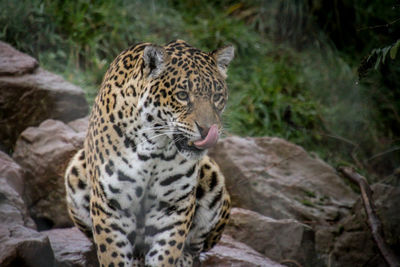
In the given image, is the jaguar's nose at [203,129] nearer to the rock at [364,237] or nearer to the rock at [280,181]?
the rock at [364,237]

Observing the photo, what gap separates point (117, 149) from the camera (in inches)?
195

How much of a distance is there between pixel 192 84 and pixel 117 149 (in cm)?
97

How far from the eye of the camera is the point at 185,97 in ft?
15.0

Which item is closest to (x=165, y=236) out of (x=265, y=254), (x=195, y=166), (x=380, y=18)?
(x=195, y=166)

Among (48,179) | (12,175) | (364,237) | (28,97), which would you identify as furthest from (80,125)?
(364,237)

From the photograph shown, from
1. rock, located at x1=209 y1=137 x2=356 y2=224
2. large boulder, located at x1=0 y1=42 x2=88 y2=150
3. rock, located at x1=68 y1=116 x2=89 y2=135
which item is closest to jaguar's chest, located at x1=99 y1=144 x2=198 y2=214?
rock, located at x1=209 y1=137 x2=356 y2=224

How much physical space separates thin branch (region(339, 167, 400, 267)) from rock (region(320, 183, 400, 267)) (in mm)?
829

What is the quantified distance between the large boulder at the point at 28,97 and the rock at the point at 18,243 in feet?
7.98

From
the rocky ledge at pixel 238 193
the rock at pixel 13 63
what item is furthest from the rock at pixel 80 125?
the rock at pixel 13 63

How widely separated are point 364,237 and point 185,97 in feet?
11.2

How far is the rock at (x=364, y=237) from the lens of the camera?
6566mm

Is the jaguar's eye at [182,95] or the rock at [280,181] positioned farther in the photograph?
the rock at [280,181]

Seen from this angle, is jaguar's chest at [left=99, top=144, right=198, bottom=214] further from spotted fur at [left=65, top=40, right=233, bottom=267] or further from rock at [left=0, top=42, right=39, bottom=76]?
rock at [left=0, top=42, right=39, bottom=76]

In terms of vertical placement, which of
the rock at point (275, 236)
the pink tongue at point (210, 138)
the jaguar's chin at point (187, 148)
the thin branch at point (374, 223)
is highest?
the pink tongue at point (210, 138)
